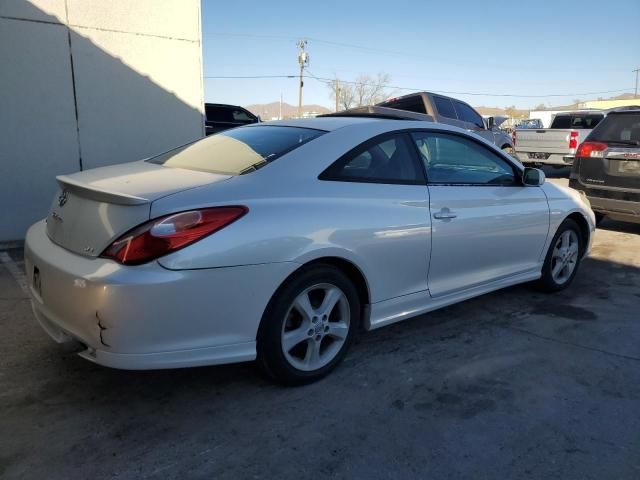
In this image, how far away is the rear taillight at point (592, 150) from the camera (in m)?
6.98

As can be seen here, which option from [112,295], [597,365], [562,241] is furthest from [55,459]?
[562,241]

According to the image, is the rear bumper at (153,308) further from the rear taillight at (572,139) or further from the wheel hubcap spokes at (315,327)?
the rear taillight at (572,139)

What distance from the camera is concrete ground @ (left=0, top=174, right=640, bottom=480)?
2363mm

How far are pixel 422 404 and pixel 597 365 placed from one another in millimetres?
1331

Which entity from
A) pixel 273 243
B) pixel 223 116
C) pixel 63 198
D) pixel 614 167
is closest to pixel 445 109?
pixel 614 167

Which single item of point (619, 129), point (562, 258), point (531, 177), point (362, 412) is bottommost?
point (362, 412)

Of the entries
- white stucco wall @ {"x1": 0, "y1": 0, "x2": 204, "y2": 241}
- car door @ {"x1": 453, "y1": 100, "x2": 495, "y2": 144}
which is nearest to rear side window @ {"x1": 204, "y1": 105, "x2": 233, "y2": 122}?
car door @ {"x1": 453, "y1": 100, "x2": 495, "y2": 144}

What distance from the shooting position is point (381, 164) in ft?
11.0

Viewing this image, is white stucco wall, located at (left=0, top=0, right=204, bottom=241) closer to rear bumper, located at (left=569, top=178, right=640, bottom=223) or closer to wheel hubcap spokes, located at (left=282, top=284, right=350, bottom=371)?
wheel hubcap spokes, located at (left=282, top=284, right=350, bottom=371)

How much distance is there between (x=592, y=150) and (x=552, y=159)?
7046 mm

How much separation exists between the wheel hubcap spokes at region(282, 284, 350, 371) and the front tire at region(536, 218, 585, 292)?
239 centimetres

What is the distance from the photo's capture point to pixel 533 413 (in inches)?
111

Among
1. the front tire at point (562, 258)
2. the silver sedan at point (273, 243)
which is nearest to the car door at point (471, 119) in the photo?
the front tire at point (562, 258)

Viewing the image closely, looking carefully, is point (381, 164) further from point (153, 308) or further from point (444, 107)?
point (444, 107)
